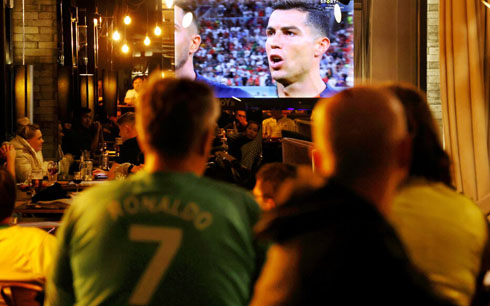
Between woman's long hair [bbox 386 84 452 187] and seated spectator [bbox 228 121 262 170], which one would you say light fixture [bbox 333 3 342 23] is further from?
woman's long hair [bbox 386 84 452 187]

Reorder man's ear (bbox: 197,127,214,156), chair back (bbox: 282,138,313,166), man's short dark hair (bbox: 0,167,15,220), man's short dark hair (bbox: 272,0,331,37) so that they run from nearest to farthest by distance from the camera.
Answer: man's ear (bbox: 197,127,214,156)
man's short dark hair (bbox: 0,167,15,220)
chair back (bbox: 282,138,313,166)
man's short dark hair (bbox: 272,0,331,37)

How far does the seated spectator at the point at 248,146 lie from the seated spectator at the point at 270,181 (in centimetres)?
594

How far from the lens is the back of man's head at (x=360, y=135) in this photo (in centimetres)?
113

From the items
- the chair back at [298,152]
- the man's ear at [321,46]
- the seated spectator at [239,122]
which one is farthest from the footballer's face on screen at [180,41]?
the chair back at [298,152]

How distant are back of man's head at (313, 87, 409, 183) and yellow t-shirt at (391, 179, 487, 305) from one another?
292 mm

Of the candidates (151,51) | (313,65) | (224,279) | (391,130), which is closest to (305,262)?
(391,130)

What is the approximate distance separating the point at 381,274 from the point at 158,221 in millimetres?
653

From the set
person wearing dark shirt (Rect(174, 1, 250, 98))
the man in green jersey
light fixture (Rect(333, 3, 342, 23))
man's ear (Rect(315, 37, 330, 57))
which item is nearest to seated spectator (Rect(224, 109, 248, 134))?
person wearing dark shirt (Rect(174, 1, 250, 98))

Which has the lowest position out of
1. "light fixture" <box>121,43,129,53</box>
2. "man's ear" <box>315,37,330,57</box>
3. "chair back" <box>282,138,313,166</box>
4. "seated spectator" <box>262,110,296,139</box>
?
"chair back" <box>282,138,313,166</box>

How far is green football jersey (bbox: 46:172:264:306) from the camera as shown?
1432 millimetres

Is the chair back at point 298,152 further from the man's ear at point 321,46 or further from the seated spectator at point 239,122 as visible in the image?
the man's ear at point 321,46

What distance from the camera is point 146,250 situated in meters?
1.43

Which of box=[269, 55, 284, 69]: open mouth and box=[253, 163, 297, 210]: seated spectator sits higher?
box=[269, 55, 284, 69]: open mouth

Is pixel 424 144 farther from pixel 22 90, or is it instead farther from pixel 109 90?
pixel 109 90
